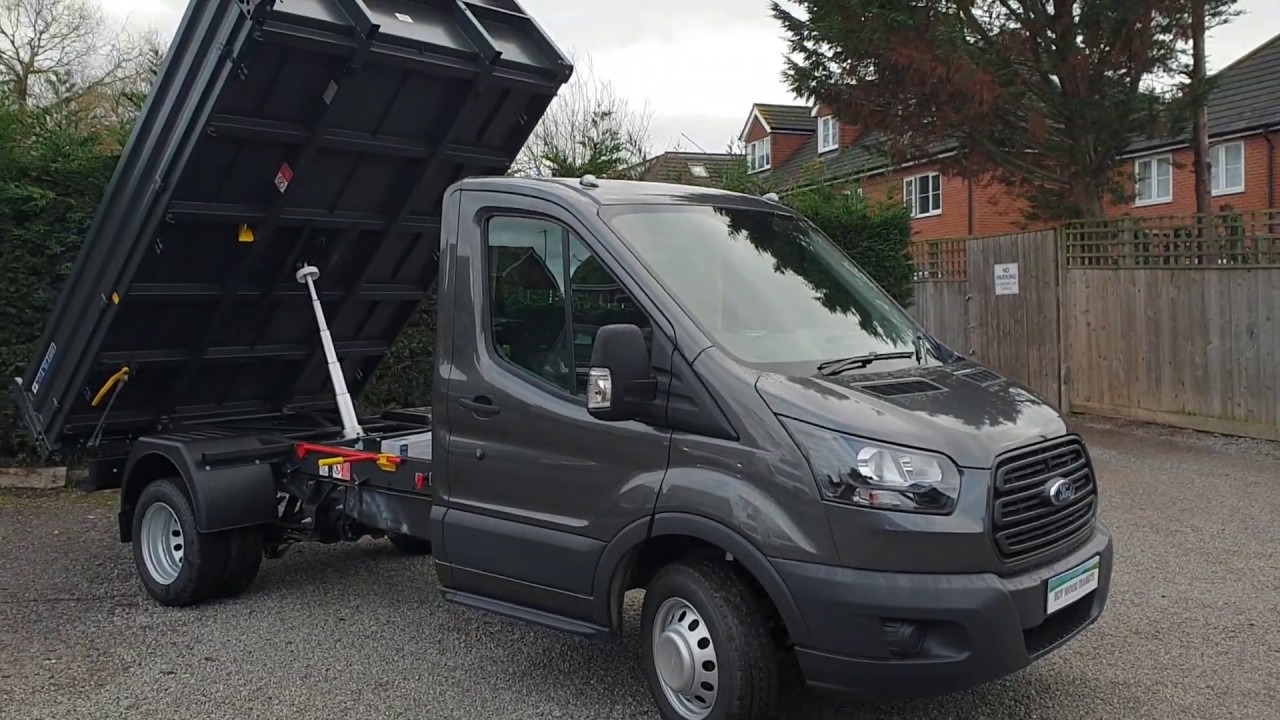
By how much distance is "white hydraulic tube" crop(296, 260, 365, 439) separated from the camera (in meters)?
6.54

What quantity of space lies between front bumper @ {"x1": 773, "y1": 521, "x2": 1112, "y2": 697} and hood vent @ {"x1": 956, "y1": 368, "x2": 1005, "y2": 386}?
98 centimetres

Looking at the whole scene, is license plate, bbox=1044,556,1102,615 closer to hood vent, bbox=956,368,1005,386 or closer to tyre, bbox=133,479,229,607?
hood vent, bbox=956,368,1005,386

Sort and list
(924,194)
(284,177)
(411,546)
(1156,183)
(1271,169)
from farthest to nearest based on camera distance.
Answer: (924,194) < (1156,183) < (1271,169) < (411,546) < (284,177)

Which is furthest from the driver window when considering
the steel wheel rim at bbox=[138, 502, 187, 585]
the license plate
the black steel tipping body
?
the steel wheel rim at bbox=[138, 502, 187, 585]

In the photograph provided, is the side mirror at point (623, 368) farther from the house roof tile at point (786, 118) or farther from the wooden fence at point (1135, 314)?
the house roof tile at point (786, 118)

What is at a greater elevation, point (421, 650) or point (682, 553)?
point (682, 553)

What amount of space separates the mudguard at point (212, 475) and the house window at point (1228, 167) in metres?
23.0

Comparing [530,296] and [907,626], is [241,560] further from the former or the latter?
[907,626]

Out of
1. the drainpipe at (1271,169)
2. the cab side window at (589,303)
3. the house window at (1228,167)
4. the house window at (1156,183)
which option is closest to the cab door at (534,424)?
the cab side window at (589,303)

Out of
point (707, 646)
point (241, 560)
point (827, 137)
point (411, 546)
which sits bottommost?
point (411, 546)

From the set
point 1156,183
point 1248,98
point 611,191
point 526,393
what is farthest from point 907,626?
point 1156,183

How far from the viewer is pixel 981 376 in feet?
15.0

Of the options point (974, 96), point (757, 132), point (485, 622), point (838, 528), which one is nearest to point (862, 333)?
point (838, 528)

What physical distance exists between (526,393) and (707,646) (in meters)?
1.32
